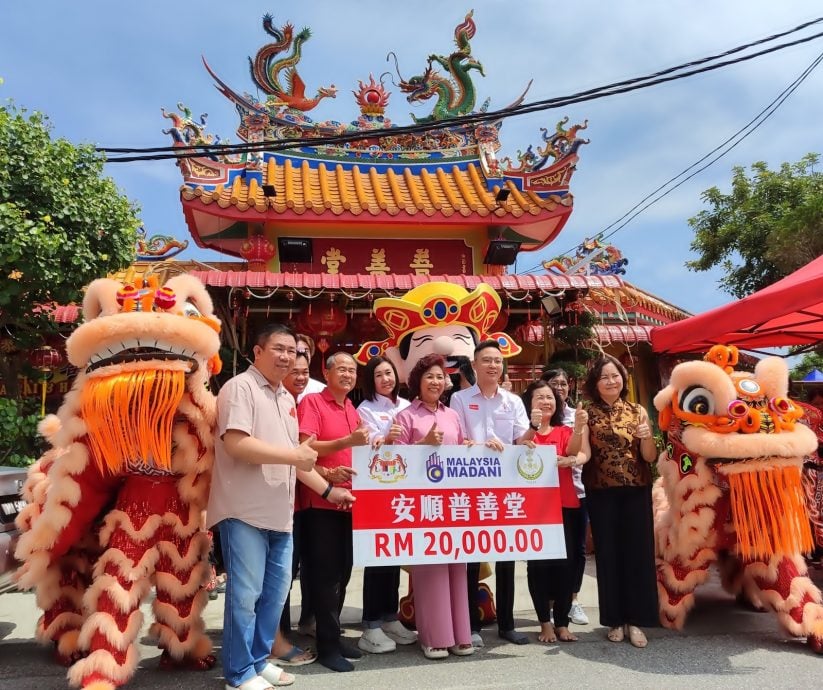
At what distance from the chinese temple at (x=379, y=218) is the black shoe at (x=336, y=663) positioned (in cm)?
416

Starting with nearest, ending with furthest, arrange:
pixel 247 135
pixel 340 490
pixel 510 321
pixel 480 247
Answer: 1. pixel 340 490
2. pixel 510 321
3. pixel 480 247
4. pixel 247 135

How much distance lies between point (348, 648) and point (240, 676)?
2.49 feet

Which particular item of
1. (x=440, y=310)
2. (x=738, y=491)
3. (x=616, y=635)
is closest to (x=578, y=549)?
(x=616, y=635)

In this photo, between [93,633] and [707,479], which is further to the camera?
[707,479]

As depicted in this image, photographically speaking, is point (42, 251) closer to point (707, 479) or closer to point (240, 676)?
point (240, 676)

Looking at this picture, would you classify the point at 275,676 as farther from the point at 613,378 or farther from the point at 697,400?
the point at 697,400

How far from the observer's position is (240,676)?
2.63 metres

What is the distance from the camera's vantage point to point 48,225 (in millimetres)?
4926

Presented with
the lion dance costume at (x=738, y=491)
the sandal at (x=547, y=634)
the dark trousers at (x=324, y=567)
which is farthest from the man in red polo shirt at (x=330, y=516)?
the lion dance costume at (x=738, y=491)

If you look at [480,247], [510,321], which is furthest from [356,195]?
[510,321]

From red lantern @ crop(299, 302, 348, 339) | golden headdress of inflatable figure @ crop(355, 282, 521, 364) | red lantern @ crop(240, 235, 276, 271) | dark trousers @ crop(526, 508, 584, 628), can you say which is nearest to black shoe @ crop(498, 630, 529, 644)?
dark trousers @ crop(526, 508, 584, 628)

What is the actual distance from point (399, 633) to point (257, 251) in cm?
585

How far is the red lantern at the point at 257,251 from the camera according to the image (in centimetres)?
822

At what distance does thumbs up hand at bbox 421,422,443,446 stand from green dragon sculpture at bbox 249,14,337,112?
8.12 m
